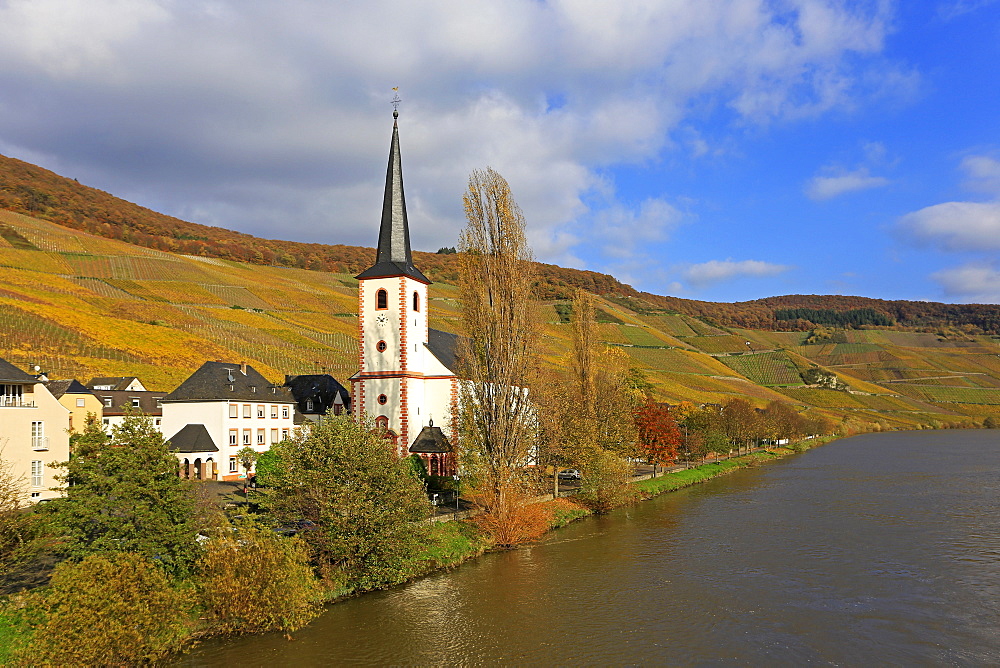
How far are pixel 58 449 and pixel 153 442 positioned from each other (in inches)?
796

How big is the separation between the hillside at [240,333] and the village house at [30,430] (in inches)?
975

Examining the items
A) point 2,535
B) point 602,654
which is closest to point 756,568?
point 602,654

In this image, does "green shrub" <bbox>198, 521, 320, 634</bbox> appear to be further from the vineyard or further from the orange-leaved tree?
the vineyard

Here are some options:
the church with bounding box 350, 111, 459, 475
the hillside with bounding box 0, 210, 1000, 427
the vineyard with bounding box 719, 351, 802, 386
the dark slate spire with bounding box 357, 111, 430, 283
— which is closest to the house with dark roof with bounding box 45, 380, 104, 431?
the hillside with bounding box 0, 210, 1000, 427

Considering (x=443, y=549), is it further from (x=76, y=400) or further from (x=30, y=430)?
(x=76, y=400)

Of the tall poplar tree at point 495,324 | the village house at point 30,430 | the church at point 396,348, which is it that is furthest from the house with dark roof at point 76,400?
the tall poplar tree at point 495,324

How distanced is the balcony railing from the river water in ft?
72.5

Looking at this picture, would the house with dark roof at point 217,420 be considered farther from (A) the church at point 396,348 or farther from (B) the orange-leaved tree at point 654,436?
(B) the orange-leaved tree at point 654,436

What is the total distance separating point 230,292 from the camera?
13850cm

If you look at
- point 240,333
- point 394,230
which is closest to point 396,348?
point 394,230

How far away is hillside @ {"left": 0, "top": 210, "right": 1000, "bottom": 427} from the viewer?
82.3 meters

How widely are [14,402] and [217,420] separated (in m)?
17.6

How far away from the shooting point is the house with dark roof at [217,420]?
51281 mm

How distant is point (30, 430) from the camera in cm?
3588
